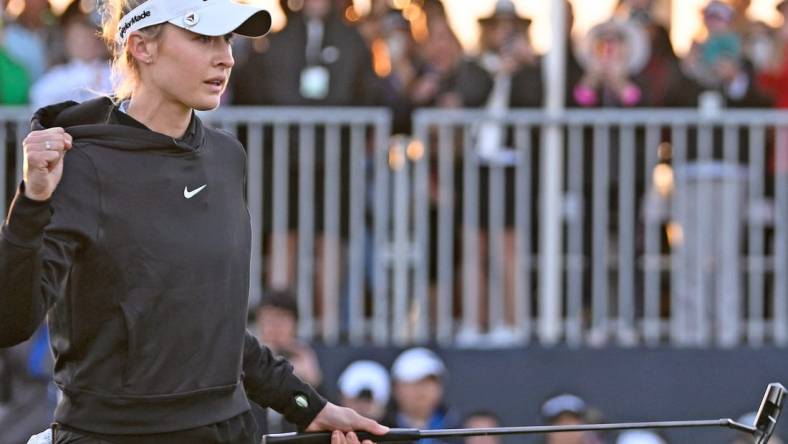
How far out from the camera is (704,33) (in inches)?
464

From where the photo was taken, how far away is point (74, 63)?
1115 cm

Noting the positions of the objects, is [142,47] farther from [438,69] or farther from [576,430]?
[438,69]

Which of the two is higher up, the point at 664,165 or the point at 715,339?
the point at 664,165

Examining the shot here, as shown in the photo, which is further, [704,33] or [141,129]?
[704,33]

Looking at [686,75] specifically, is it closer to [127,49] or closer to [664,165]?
[664,165]

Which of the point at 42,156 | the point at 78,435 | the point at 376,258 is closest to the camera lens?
the point at 42,156

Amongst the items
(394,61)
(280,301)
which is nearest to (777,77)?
(394,61)

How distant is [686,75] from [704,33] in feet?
1.65

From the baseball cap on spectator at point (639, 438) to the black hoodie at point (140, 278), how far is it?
19.2 ft

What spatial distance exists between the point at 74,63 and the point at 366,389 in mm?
2514

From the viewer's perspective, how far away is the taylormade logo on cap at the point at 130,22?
198 inches

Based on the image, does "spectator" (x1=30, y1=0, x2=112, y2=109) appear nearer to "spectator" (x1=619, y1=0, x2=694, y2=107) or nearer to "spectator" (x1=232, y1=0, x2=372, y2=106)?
"spectator" (x1=232, y1=0, x2=372, y2=106)

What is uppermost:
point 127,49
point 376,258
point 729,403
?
point 127,49

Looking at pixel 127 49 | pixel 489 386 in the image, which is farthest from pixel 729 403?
pixel 127 49
